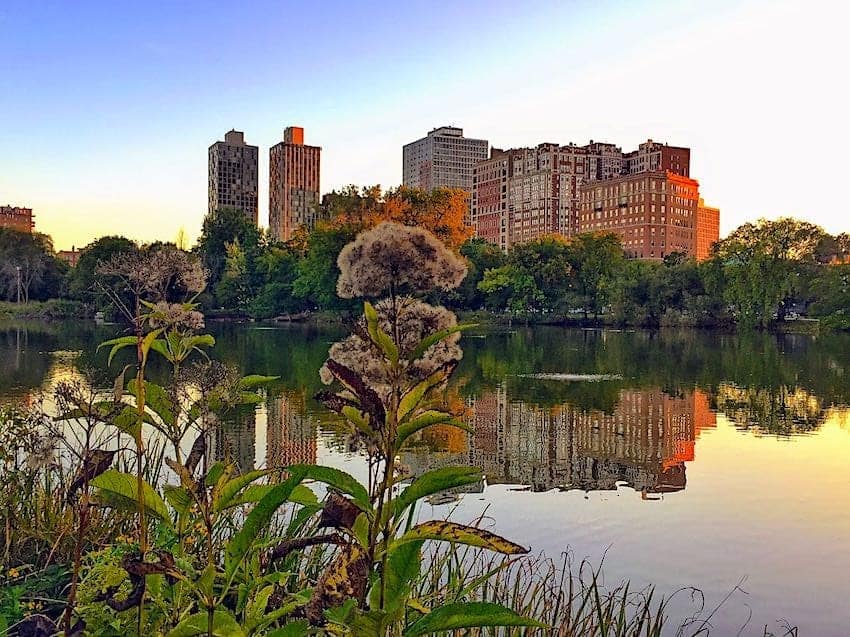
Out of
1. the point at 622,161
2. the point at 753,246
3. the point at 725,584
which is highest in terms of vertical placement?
the point at 622,161

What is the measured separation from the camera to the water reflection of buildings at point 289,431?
13.5 meters

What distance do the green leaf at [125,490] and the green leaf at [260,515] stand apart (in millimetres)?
361

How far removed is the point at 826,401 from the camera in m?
22.3

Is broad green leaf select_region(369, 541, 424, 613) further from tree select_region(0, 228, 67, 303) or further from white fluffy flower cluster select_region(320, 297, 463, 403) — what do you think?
tree select_region(0, 228, 67, 303)

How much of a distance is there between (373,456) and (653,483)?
1166 cm

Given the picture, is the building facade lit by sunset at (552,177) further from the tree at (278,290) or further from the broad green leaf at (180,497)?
the broad green leaf at (180,497)

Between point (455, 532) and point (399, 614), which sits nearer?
point (399, 614)

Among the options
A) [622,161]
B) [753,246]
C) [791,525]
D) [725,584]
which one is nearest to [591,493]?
[791,525]

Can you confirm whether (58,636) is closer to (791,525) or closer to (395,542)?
(395,542)

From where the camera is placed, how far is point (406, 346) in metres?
2.22

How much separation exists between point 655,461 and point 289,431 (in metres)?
6.99

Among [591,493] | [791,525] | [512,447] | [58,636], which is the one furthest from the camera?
[512,447]

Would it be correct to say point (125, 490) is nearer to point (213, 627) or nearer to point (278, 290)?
point (213, 627)

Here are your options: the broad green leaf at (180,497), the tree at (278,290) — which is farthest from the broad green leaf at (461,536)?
the tree at (278,290)
